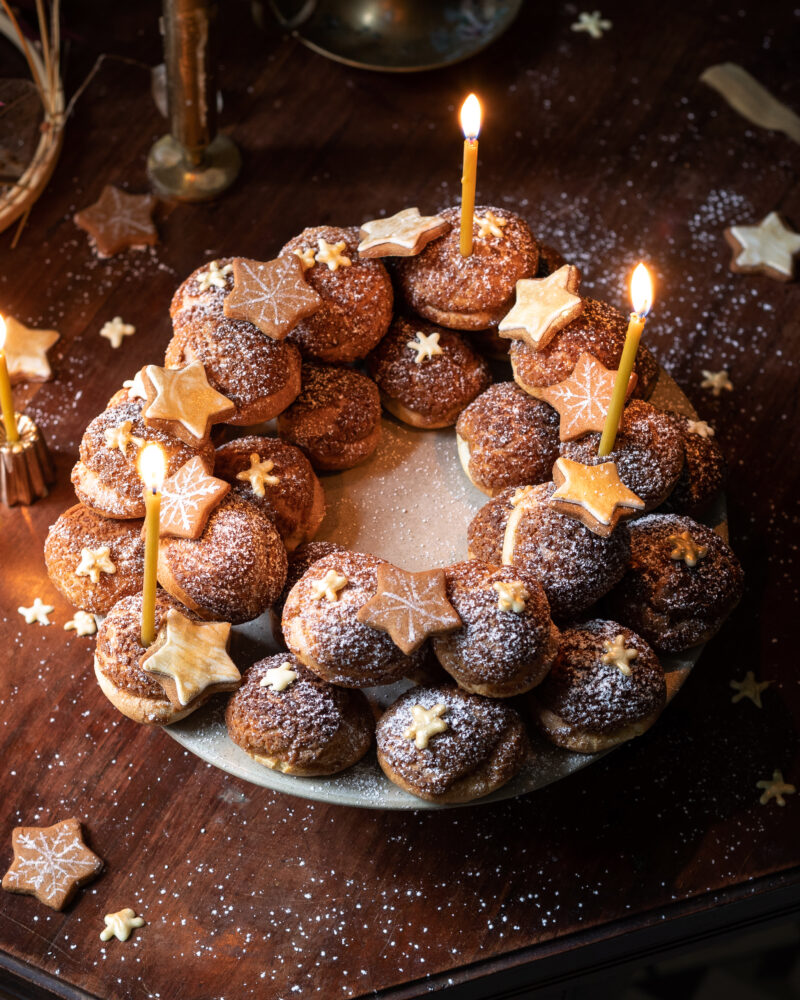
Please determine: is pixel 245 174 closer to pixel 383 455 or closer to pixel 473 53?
pixel 473 53

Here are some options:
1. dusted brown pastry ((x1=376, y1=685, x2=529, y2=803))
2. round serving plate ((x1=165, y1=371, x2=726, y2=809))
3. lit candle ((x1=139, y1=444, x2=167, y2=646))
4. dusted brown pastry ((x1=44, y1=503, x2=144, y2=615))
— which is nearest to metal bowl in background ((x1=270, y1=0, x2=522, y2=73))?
round serving plate ((x1=165, y1=371, x2=726, y2=809))

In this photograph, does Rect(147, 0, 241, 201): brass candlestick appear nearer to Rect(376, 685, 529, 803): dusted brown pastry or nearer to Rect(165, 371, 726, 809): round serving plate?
Rect(165, 371, 726, 809): round serving plate

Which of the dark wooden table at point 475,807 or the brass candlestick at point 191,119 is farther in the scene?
the brass candlestick at point 191,119

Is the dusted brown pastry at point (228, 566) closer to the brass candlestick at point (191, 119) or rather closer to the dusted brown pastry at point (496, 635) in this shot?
the dusted brown pastry at point (496, 635)

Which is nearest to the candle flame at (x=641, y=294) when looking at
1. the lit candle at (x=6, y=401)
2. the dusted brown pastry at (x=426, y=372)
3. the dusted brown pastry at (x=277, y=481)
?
Result: the dusted brown pastry at (x=426, y=372)

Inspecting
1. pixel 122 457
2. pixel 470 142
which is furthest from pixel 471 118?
pixel 122 457

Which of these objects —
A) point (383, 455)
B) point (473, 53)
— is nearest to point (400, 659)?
point (383, 455)
